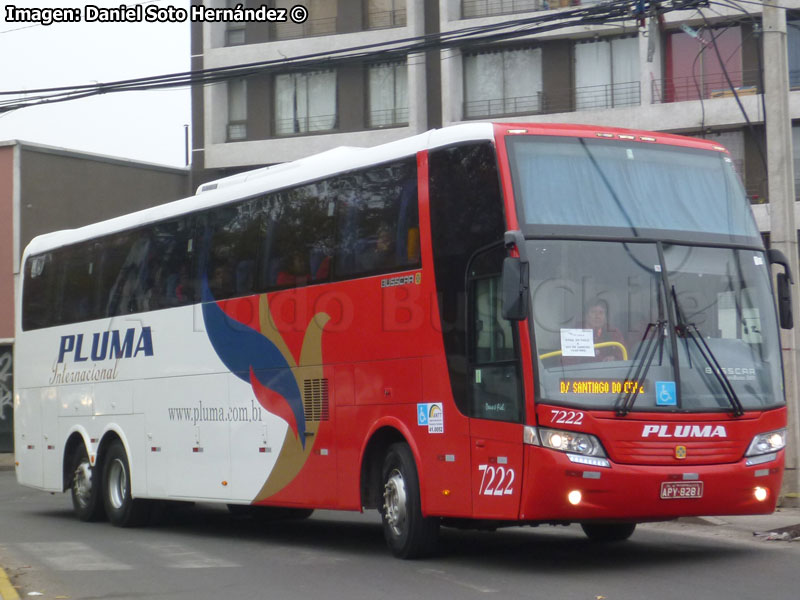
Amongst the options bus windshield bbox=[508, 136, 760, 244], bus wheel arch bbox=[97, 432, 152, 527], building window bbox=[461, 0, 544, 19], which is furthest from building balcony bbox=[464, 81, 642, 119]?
bus windshield bbox=[508, 136, 760, 244]

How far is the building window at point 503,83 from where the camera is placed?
121 ft

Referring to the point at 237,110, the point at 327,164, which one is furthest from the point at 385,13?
the point at 327,164

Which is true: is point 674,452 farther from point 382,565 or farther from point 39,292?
point 39,292

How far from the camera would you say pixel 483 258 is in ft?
35.3

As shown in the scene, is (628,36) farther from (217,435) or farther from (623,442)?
(623,442)

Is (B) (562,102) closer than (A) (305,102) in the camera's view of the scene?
Yes

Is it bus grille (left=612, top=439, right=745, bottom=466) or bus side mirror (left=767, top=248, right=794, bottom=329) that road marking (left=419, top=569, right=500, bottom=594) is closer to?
bus grille (left=612, top=439, right=745, bottom=466)

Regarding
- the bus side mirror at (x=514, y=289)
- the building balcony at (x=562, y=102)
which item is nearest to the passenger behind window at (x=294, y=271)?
the bus side mirror at (x=514, y=289)

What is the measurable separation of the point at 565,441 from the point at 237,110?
32.4m

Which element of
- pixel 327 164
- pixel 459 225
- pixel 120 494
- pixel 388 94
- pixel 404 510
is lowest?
pixel 120 494

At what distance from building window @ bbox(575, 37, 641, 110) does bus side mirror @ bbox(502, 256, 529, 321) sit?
2679cm

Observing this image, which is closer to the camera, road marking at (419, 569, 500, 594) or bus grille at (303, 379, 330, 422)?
road marking at (419, 569, 500, 594)

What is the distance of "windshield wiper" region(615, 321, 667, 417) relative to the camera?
10.1 metres

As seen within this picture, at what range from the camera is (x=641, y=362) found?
10.2 meters
